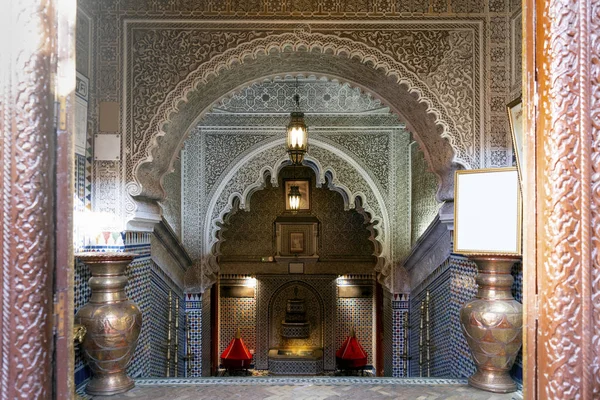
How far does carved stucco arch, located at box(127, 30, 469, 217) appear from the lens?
416cm

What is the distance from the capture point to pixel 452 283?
17.1 feet

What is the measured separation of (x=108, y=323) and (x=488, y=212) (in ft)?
9.22

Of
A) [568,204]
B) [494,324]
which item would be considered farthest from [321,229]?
[568,204]

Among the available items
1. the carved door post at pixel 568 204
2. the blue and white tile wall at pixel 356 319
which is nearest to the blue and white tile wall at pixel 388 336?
the blue and white tile wall at pixel 356 319

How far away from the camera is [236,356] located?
948cm

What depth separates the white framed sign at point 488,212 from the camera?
343cm

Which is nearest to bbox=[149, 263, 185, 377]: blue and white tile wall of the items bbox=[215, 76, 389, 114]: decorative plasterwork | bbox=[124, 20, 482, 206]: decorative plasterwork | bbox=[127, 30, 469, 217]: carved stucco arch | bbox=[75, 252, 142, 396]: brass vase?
bbox=[127, 30, 469, 217]: carved stucco arch

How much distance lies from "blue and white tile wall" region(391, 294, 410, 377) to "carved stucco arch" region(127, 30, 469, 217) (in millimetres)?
3369

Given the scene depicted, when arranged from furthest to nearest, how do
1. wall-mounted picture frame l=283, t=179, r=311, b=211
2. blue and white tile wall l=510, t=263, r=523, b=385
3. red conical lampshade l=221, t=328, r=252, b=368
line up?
wall-mounted picture frame l=283, t=179, r=311, b=211 < red conical lampshade l=221, t=328, r=252, b=368 < blue and white tile wall l=510, t=263, r=523, b=385

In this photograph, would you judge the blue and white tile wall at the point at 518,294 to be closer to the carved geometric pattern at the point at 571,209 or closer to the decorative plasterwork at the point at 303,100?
the carved geometric pattern at the point at 571,209

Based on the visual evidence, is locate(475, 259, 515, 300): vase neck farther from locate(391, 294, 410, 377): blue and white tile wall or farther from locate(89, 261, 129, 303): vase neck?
locate(391, 294, 410, 377): blue and white tile wall

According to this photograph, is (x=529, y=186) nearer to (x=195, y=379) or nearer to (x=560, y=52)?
(x=560, y=52)

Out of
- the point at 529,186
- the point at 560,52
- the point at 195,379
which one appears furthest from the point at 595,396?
the point at 195,379

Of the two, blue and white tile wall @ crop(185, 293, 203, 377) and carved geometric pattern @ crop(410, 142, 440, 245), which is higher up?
carved geometric pattern @ crop(410, 142, 440, 245)
